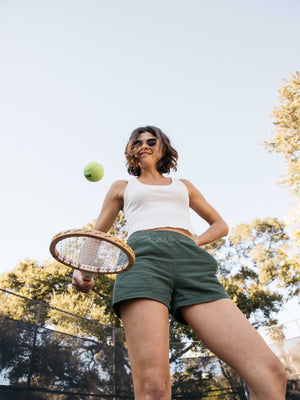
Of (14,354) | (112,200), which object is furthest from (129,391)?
(112,200)

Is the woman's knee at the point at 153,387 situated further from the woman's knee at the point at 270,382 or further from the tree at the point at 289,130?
the tree at the point at 289,130

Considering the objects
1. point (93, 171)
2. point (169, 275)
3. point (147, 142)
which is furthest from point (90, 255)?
point (93, 171)

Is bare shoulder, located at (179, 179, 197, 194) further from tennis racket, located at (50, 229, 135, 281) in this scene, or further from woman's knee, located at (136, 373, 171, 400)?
woman's knee, located at (136, 373, 171, 400)

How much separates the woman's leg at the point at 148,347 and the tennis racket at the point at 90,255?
6.5 inches

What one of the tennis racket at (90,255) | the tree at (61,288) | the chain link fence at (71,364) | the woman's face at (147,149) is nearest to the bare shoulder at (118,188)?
the woman's face at (147,149)

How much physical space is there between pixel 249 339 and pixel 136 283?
47 centimetres

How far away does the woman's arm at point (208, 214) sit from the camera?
1921 mm

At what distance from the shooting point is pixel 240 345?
1.21 meters

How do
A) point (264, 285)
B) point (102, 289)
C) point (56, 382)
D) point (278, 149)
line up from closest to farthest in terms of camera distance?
point (56, 382) → point (278, 149) → point (102, 289) → point (264, 285)

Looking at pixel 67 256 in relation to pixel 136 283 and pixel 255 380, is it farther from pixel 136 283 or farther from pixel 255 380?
pixel 255 380

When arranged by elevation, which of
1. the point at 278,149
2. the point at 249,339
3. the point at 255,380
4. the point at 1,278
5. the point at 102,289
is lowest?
the point at 255,380

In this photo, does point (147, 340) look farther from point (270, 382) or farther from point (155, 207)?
point (155, 207)

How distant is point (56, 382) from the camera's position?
15.7 feet

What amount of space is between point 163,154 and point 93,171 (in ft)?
7.45
